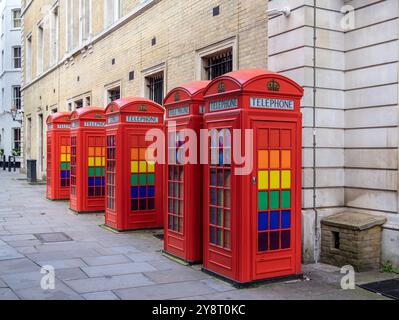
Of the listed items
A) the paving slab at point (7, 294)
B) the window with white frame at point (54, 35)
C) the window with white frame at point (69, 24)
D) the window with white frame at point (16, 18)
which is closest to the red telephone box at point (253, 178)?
the paving slab at point (7, 294)

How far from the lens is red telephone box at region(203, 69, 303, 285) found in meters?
6.04

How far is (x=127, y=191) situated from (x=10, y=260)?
306cm

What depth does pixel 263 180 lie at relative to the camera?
6.21 metres

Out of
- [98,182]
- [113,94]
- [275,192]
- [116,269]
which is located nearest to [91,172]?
[98,182]

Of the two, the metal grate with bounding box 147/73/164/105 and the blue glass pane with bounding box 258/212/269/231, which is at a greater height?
the metal grate with bounding box 147/73/164/105

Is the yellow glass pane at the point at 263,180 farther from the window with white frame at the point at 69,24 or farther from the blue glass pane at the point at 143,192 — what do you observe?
the window with white frame at the point at 69,24

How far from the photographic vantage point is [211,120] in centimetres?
658

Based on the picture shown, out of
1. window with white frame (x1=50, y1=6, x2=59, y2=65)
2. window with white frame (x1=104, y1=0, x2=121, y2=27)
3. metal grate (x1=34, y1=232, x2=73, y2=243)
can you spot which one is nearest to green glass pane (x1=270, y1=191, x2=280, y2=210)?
metal grate (x1=34, y1=232, x2=73, y2=243)

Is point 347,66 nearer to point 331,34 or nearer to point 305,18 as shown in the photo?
point 331,34

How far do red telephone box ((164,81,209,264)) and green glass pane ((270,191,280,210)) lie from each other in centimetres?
135

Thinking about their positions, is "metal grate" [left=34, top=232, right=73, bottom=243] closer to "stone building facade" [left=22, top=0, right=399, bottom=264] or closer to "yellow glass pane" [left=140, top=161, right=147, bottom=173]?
"yellow glass pane" [left=140, top=161, right=147, bottom=173]

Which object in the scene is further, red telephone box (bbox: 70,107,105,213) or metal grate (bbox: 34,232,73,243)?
red telephone box (bbox: 70,107,105,213)

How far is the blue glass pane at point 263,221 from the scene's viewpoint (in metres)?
6.16

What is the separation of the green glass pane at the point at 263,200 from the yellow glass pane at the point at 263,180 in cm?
7
